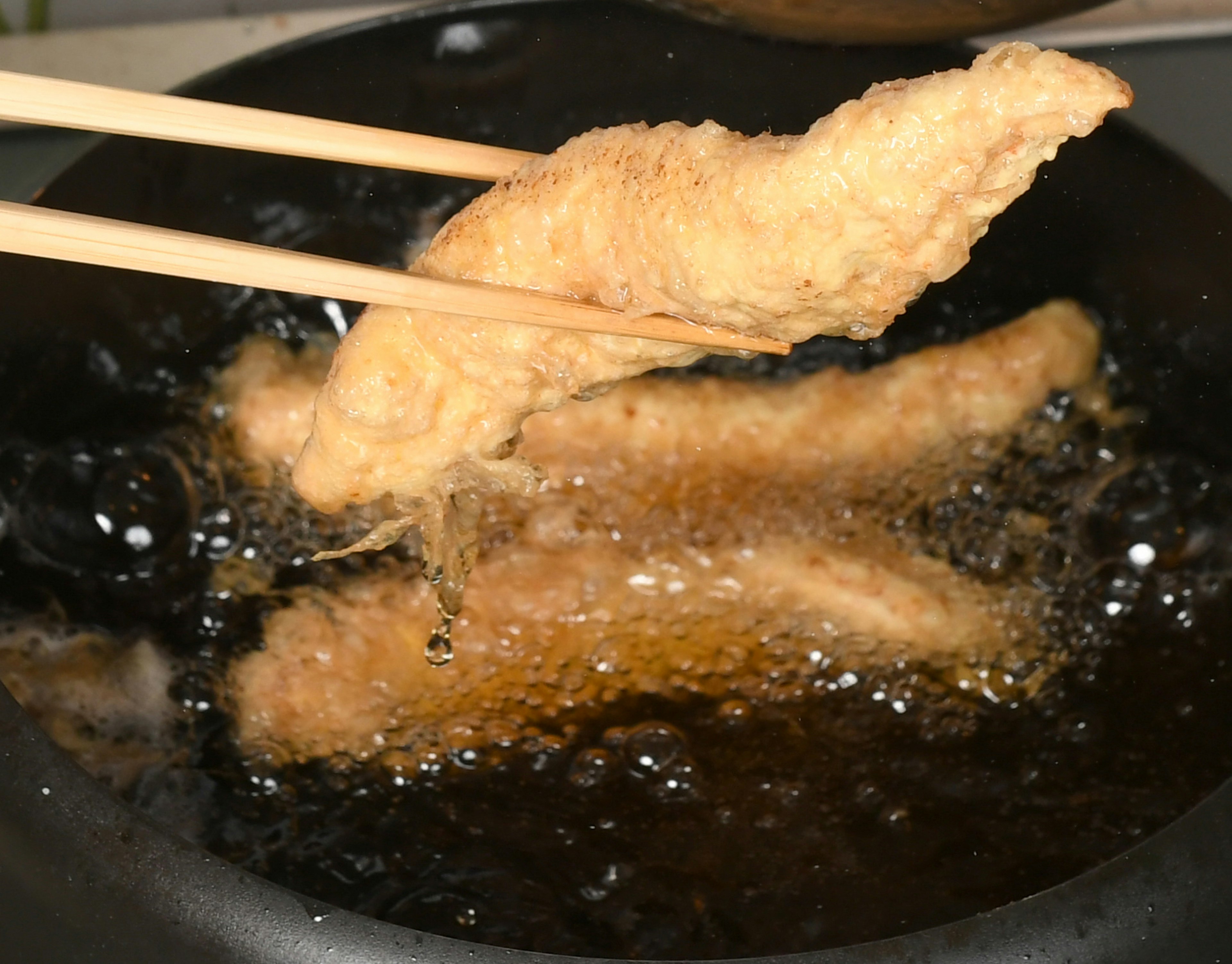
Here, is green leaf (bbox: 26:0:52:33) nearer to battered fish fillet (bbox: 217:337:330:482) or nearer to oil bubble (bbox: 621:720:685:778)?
battered fish fillet (bbox: 217:337:330:482)

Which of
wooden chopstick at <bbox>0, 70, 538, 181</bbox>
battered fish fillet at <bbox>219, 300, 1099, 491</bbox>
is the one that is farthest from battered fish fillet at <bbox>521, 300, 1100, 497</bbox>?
wooden chopstick at <bbox>0, 70, 538, 181</bbox>

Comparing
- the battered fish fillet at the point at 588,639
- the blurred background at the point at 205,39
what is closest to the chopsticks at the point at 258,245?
the battered fish fillet at the point at 588,639

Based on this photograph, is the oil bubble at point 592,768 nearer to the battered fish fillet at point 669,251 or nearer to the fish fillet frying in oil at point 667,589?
the fish fillet frying in oil at point 667,589

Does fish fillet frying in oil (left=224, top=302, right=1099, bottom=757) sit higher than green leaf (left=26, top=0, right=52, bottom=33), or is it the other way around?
green leaf (left=26, top=0, right=52, bottom=33)

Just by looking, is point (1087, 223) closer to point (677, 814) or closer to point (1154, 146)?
point (1154, 146)

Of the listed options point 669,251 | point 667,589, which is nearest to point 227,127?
point 669,251

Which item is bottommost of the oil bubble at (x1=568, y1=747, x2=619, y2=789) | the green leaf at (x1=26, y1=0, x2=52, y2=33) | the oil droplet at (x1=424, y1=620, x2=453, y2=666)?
the oil bubble at (x1=568, y1=747, x2=619, y2=789)
